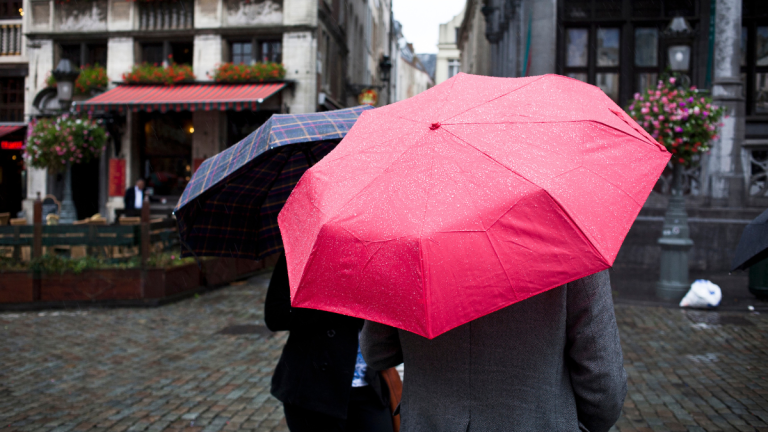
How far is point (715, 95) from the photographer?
491 inches

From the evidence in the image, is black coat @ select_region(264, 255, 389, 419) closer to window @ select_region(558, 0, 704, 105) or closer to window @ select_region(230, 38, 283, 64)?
window @ select_region(558, 0, 704, 105)

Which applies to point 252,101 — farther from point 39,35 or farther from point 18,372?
point 18,372

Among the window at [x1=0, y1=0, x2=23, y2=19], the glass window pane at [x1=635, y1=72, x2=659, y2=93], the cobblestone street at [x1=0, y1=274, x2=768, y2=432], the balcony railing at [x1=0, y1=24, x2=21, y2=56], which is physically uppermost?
the window at [x1=0, y1=0, x2=23, y2=19]

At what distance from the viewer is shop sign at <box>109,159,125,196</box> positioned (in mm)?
19516

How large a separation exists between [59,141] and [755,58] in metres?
17.4

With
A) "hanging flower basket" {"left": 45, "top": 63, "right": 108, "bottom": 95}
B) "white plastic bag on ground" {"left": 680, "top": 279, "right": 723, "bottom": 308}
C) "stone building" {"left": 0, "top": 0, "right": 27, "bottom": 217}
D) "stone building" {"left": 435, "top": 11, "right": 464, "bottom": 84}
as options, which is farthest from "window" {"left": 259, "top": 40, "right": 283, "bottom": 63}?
"stone building" {"left": 435, "top": 11, "right": 464, "bottom": 84}

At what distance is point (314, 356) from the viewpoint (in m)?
2.69

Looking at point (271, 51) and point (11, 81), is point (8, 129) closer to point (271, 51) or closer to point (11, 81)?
point (11, 81)

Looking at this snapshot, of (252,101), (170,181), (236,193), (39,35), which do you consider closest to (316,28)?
(252,101)

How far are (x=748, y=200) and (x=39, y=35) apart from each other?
22.3 m

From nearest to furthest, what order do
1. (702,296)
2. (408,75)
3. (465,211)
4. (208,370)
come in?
(465,211)
(208,370)
(702,296)
(408,75)

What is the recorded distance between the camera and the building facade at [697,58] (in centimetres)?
1249

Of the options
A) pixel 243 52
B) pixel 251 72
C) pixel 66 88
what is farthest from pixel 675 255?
pixel 243 52

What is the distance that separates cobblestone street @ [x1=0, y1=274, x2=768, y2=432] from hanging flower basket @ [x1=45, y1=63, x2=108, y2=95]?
42.4 ft
